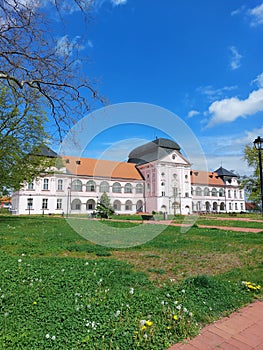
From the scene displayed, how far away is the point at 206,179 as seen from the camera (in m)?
69.5

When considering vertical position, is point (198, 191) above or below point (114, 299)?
above

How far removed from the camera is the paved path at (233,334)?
2.53m

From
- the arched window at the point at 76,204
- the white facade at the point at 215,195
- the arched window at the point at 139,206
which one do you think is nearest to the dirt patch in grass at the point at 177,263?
the arched window at the point at 76,204

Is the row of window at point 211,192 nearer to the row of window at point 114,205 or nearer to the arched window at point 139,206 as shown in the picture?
the arched window at point 139,206

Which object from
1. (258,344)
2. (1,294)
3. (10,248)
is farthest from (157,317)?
(10,248)

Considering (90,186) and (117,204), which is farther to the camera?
(117,204)

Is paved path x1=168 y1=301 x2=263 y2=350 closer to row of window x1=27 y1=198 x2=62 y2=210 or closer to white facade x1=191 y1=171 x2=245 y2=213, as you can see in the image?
row of window x1=27 y1=198 x2=62 y2=210

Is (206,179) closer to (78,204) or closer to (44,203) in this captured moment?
(78,204)

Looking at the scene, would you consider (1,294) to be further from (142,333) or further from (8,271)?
(142,333)

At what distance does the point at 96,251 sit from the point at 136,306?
416cm

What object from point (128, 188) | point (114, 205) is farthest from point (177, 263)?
point (128, 188)

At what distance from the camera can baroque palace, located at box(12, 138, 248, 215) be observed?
44188 millimetres

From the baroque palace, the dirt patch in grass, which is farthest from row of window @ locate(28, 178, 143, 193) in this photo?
the dirt patch in grass

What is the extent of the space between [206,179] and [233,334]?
6962 cm
